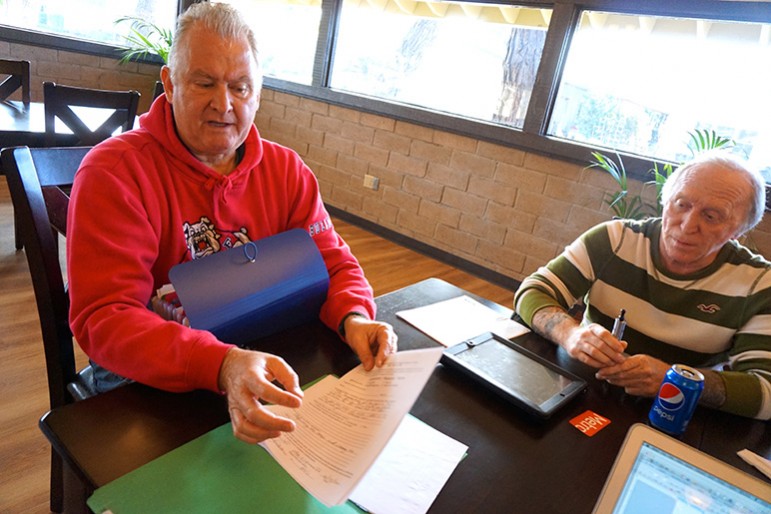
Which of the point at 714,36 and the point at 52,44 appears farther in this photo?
the point at 52,44

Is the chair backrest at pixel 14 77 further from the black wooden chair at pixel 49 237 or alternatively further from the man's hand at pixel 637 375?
the man's hand at pixel 637 375

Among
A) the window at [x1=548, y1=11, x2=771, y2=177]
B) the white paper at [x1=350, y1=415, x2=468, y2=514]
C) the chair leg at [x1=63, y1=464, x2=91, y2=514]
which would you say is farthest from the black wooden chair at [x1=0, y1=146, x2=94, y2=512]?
the window at [x1=548, y1=11, x2=771, y2=177]

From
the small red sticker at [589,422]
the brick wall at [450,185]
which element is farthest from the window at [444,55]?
the small red sticker at [589,422]

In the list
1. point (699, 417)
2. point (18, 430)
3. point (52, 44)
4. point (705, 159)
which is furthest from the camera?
point (52, 44)

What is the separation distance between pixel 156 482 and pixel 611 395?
862mm

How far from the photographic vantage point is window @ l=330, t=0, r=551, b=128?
355cm

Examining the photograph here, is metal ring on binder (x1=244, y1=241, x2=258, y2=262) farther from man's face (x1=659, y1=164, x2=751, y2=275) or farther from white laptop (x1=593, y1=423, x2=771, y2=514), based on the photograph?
man's face (x1=659, y1=164, x2=751, y2=275)

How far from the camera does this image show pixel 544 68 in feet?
11.0

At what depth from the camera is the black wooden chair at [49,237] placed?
938 mm

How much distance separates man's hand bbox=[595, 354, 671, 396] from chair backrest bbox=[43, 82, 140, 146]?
2318 millimetres

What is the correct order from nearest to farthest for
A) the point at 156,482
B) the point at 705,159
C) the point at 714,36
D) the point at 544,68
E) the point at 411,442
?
the point at 156,482 → the point at 411,442 → the point at 705,159 → the point at 714,36 → the point at 544,68

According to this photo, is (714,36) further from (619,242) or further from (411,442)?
(411,442)

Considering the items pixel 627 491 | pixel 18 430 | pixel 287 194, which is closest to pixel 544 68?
pixel 287 194

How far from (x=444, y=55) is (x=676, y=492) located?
3.80m
